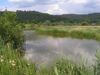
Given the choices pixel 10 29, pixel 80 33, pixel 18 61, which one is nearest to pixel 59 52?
pixel 10 29

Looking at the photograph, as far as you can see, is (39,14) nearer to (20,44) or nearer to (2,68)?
(20,44)

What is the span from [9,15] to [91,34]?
23691 millimetres

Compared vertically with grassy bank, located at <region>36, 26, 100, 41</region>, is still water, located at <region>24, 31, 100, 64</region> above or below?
above

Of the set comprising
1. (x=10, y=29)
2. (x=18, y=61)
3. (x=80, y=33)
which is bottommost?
(x=80, y=33)

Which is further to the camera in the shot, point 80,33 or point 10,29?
point 80,33

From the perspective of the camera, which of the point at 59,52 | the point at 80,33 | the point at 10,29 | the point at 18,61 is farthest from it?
the point at 80,33

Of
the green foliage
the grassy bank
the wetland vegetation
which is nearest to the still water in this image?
the wetland vegetation

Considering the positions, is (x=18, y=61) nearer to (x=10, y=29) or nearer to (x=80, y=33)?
(x=10, y=29)

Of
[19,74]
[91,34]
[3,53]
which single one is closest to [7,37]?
[3,53]

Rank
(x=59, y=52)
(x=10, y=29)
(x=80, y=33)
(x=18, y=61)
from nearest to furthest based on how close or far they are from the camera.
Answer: (x=18, y=61), (x=10, y=29), (x=59, y=52), (x=80, y=33)

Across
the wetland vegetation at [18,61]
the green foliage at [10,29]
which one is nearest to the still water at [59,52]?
the wetland vegetation at [18,61]

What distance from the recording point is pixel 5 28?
27.8 m

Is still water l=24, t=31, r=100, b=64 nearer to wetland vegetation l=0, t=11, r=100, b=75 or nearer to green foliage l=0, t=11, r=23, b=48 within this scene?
wetland vegetation l=0, t=11, r=100, b=75

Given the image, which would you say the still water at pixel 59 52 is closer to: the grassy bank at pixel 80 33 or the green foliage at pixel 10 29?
the green foliage at pixel 10 29
